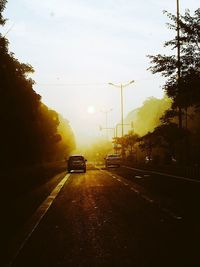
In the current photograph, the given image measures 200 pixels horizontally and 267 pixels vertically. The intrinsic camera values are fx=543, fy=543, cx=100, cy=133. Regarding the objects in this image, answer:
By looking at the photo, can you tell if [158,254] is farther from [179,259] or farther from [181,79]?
[181,79]

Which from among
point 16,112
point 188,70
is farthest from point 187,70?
point 16,112

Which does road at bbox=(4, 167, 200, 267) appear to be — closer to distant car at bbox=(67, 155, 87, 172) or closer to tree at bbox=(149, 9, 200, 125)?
tree at bbox=(149, 9, 200, 125)

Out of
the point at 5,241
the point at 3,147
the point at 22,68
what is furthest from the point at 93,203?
the point at 22,68

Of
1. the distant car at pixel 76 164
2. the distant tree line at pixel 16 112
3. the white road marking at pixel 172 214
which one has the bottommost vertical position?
the white road marking at pixel 172 214

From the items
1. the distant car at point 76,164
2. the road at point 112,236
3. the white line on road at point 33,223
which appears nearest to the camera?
the road at point 112,236

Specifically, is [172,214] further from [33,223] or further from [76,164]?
[76,164]

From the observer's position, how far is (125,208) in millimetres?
15992

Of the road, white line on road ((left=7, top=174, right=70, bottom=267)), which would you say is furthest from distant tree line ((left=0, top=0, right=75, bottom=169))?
the road

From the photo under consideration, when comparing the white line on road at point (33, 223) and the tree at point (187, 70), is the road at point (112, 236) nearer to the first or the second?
the white line on road at point (33, 223)

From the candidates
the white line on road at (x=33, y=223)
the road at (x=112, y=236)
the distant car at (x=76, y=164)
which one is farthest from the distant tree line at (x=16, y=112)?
the road at (x=112, y=236)

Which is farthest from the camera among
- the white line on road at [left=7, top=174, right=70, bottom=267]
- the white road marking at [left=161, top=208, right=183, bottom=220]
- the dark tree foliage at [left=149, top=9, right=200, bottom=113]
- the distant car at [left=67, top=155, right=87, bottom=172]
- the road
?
the distant car at [left=67, top=155, right=87, bottom=172]

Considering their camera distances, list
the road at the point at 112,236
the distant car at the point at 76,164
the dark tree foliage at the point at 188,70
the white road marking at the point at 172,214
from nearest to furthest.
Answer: the road at the point at 112,236 → the white road marking at the point at 172,214 → the dark tree foliage at the point at 188,70 → the distant car at the point at 76,164

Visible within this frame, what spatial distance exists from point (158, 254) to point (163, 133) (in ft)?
116

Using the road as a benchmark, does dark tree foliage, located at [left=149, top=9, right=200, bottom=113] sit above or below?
above
